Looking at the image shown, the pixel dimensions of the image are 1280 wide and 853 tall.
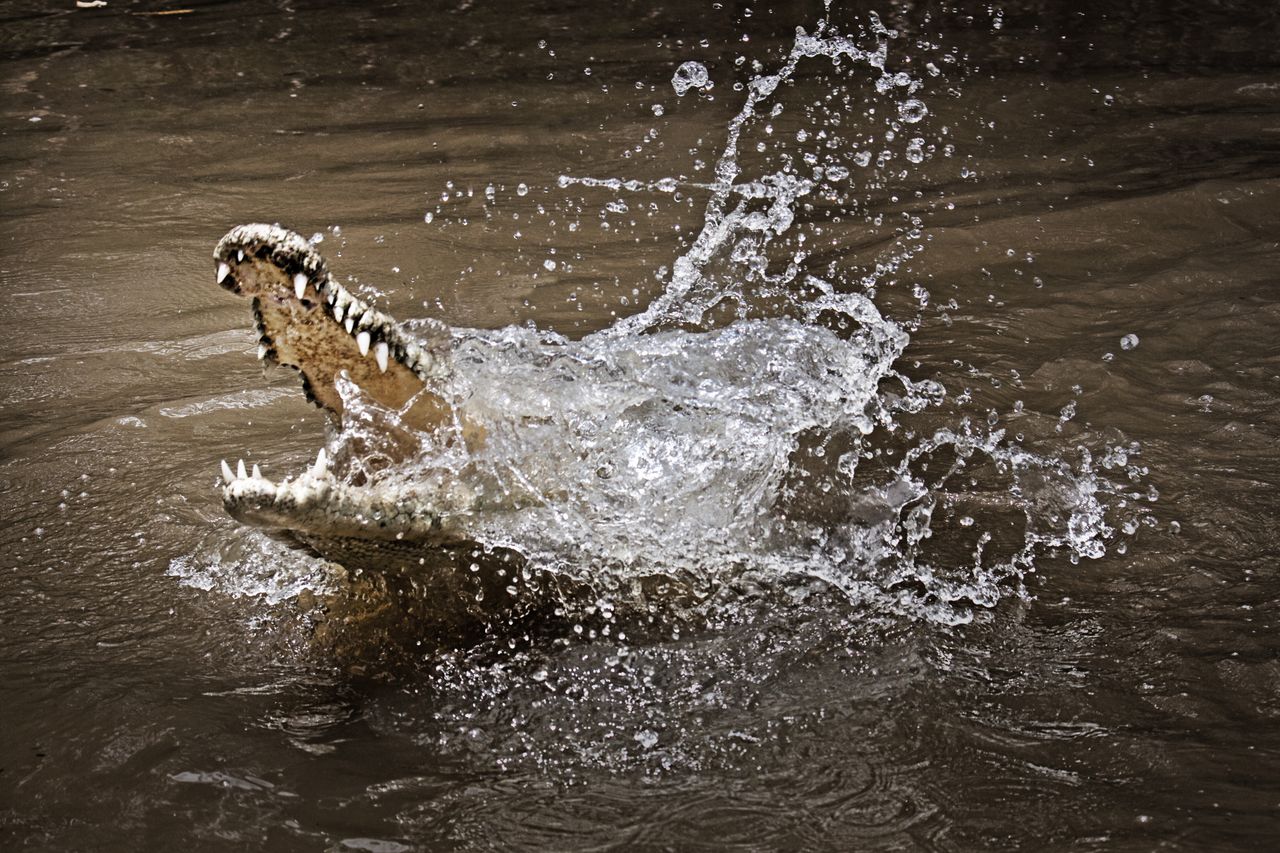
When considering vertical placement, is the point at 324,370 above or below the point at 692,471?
above

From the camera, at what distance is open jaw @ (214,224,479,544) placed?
2.50 metres

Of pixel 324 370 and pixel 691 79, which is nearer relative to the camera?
pixel 324 370

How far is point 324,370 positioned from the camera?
2.88 m

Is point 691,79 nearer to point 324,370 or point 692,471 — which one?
point 692,471

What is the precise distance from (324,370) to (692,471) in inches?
39.2

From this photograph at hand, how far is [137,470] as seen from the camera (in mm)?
3482

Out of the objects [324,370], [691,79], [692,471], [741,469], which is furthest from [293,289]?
[691,79]

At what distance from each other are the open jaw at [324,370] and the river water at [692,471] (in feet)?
0.61

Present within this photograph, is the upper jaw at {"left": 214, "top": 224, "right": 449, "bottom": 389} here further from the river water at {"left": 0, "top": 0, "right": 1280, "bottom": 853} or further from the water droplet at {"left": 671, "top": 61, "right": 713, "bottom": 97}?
the water droplet at {"left": 671, "top": 61, "right": 713, "bottom": 97}

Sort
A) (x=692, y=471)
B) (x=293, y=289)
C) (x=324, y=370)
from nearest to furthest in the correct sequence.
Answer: (x=293, y=289)
(x=324, y=370)
(x=692, y=471)

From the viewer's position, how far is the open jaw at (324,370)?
98.4 inches

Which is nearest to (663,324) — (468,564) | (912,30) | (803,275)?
(803,275)

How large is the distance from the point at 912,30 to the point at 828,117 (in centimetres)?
168

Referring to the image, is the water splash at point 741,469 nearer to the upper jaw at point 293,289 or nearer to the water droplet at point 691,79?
the upper jaw at point 293,289
